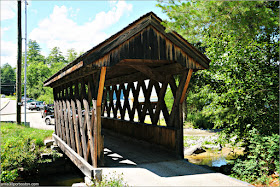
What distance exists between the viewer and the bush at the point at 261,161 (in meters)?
5.56

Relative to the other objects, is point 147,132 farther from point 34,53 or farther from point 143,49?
point 34,53

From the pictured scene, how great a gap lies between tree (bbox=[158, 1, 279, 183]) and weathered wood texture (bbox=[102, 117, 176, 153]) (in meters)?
1.41

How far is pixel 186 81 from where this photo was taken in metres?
7.06

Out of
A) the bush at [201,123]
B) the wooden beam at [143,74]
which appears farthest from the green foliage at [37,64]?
the wooden beam at [143,74]

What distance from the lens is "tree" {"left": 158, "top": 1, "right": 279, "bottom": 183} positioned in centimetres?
487

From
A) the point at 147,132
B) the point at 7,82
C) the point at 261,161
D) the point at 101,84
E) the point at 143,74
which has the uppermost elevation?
the point at 7,82

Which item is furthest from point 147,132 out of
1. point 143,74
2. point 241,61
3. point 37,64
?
point 37,64

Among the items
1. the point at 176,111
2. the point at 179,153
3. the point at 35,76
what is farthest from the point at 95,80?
the point at 35,76

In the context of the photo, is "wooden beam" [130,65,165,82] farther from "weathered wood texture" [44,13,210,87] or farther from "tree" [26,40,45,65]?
"tree" [26,40,45,65]

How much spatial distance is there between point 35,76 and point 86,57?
56.2m

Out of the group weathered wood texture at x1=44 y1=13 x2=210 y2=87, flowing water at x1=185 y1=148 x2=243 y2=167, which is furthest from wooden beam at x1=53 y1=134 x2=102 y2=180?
flowing water at x1=185 y1=148 x2=243 y2=167

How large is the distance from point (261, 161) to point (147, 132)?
409 cm

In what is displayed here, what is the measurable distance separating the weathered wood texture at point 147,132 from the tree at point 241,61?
1410 millimetres

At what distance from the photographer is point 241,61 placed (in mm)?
6543
